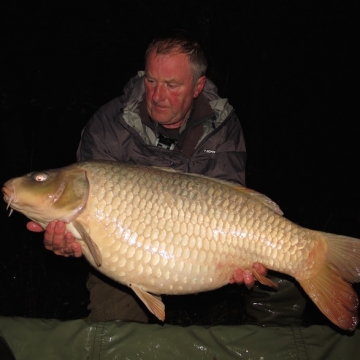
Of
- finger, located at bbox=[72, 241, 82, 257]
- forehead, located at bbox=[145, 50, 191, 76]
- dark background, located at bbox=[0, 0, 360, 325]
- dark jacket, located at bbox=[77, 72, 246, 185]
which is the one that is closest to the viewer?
finger, located at bbox=[72, 241, 82, 257]

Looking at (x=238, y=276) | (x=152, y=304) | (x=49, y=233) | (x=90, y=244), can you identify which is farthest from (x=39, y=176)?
(x=238, y=276)

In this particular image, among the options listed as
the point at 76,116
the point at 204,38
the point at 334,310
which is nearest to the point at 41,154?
the point at 76,116

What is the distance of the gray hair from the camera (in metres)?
2.06

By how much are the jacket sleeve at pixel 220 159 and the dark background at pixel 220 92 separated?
4.15 feet

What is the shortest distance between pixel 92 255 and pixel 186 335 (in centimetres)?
61

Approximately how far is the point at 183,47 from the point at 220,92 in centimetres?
320

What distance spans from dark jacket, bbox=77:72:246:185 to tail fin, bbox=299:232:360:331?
70cm

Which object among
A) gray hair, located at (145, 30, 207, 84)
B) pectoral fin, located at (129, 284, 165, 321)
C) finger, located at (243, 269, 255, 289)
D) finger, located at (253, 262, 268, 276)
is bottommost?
pectoral fin, located at (129, 284, 165, 321)

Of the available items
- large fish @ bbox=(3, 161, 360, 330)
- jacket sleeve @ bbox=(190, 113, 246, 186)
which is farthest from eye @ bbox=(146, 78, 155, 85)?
large fish @ bbox=(3, 161, 360, 330)

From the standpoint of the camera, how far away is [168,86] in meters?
2.08

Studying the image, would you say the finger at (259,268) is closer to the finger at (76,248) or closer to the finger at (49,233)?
the finger at (76,248)

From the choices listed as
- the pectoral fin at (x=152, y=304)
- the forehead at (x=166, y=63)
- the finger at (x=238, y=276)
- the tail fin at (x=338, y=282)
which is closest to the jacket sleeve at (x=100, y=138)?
the forehead at (x=166, y=63)

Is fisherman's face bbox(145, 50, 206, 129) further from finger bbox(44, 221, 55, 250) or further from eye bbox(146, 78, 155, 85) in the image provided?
finger bbox(44, 221, 55, 250)

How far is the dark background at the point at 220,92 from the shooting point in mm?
3586
